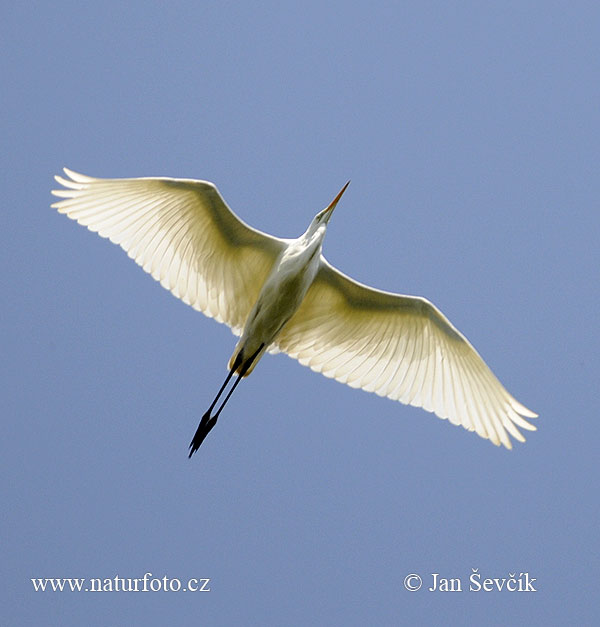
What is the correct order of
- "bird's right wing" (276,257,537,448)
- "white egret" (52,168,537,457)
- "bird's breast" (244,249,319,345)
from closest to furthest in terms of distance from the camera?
"bird's breast" (244,249,319,345) < "white egret" (52,168,537,457) < "bird's right wing" (276,257,537,448)

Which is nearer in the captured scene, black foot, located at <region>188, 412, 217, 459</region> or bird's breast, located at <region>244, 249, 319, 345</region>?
bird's breast, located at <region>244, 249, 319, 345</region>

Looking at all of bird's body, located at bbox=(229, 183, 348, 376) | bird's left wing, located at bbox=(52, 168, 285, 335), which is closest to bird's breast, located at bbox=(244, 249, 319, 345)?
bird's body, located at bbox=(229, 183, 348, 376)

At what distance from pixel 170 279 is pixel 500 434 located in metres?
3.25

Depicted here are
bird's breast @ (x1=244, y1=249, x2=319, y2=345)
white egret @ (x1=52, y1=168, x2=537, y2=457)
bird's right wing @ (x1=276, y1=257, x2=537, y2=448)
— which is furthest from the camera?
bird's right wing @ (x1=276, y1=257, x2=537, y2=448)

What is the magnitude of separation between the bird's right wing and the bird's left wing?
0.56 metres

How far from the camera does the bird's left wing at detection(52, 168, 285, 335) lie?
10.1 meters

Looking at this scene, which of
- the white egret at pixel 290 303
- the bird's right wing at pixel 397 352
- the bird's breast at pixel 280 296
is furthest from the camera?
the bird's right wing at pixel 397 352

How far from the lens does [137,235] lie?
33.8ft

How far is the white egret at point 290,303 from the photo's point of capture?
1013 cm

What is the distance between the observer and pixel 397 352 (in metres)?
10.8

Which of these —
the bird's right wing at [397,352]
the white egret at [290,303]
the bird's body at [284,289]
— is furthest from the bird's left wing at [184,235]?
the bird's right wing at [397,352]

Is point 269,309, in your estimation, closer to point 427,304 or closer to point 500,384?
point 427,304

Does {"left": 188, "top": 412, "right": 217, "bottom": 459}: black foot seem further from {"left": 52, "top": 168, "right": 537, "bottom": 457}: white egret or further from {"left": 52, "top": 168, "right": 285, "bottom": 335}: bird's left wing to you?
{"left": 52, "top": 168, "right": 285, "bottom": 335}: bird's left wing

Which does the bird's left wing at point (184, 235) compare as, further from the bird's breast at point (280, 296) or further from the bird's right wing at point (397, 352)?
the bird's right wing at point (397, 352)
